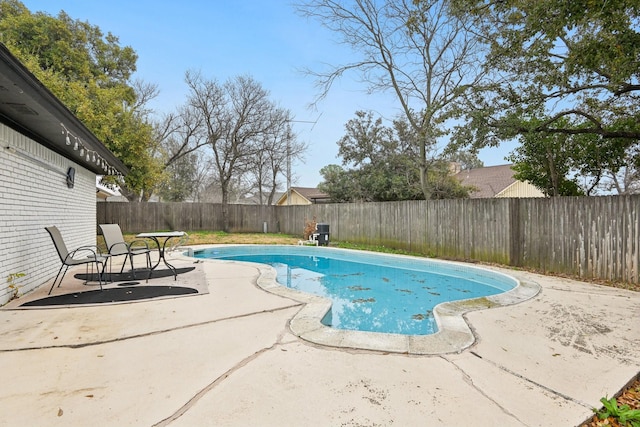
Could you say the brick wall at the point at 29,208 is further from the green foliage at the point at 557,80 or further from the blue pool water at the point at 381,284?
the green foliage at the point at 557,80

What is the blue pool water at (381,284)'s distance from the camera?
4.14 meters

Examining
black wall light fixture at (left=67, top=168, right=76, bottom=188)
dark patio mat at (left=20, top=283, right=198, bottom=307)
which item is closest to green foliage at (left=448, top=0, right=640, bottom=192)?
dark patio mat at (left=20, top=283, right=198, bottom=307)

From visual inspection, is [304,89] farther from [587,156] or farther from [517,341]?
[517,341]

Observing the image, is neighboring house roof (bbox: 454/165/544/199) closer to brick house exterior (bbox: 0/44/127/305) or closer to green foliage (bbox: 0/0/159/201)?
green foliage (bbox: 0/0/159/201)

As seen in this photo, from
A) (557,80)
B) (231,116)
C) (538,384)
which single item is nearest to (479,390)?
(538,384)

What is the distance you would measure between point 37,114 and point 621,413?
5852 mm

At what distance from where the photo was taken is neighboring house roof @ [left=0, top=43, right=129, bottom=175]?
9.12 feet

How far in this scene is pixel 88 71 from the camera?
44.2 feet

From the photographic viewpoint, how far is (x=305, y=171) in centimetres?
2298

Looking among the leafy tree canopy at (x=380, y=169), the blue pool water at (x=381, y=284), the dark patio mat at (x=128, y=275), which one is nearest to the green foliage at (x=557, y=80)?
the blue pool water at (x=381, y=284)

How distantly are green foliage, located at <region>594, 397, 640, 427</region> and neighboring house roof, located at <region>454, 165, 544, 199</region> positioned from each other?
53.5 ft

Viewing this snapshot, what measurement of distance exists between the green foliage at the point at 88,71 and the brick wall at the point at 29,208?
5.04m

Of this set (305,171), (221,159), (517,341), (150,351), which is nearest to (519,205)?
(517,341)

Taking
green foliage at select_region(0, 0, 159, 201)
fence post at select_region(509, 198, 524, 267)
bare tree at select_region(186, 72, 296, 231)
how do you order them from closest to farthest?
fence post at select_region(509, 198, 524, 267), green foliage at select_region(0, 0, 159, 201), bare tree at select_region(186, 72, 296, 231)
